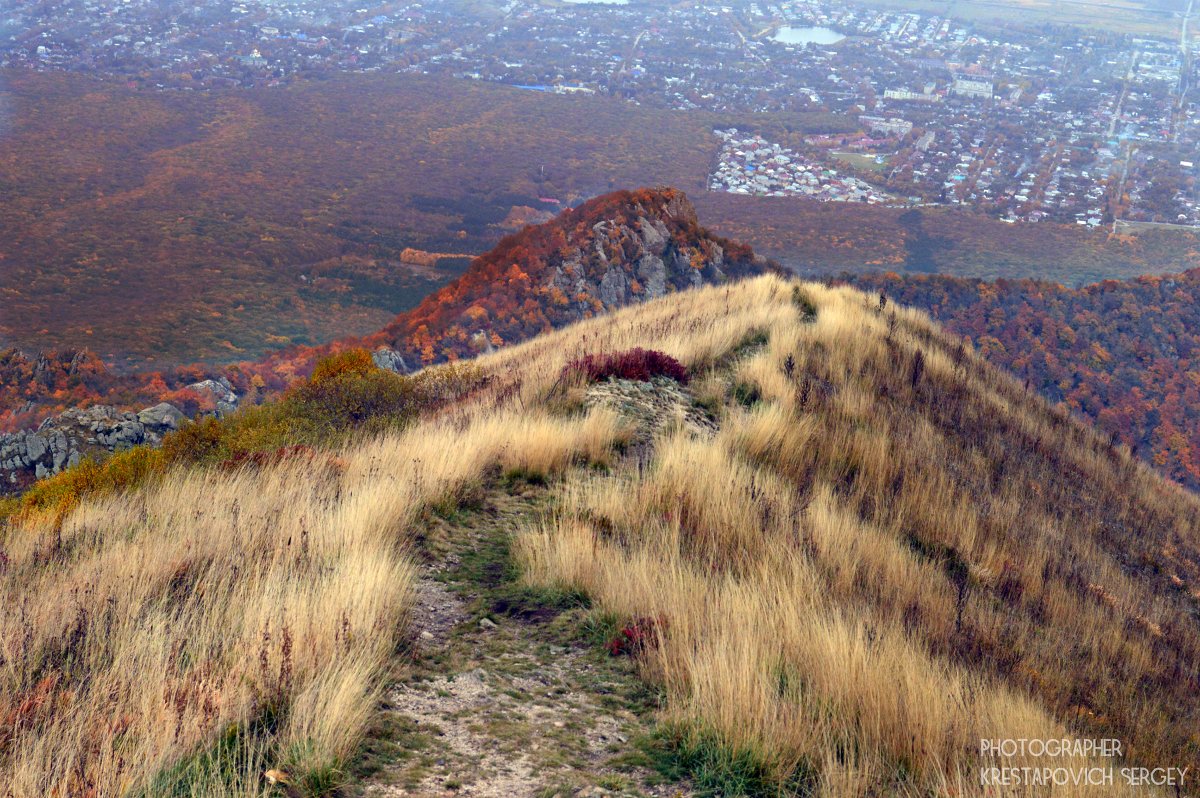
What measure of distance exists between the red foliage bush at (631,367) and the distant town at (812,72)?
54.4m

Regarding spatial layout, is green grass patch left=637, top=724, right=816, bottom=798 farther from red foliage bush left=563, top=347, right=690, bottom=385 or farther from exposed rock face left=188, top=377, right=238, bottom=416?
exposed rock face left=188, top=377, right=238, bottom=416

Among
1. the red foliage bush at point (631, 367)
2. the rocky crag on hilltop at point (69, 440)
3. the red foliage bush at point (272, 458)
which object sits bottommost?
the rocky crag on hilltop at point (69, 440)

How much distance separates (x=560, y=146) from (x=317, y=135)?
1897 centimetres

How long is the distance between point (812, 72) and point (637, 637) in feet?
314

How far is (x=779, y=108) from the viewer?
79.2 metres

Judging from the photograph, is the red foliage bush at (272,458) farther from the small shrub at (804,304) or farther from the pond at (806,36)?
the pond at (806,36)

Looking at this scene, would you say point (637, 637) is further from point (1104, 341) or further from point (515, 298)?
point (1104, 341)

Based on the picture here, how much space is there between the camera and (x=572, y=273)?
29.7 metres

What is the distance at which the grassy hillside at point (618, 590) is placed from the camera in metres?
2.93

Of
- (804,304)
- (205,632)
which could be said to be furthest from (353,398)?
(804,304)

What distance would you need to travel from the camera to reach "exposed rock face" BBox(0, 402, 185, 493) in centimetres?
1513

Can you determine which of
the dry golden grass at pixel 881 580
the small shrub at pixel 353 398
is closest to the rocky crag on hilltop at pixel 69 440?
the small shrub at pixel 353 398

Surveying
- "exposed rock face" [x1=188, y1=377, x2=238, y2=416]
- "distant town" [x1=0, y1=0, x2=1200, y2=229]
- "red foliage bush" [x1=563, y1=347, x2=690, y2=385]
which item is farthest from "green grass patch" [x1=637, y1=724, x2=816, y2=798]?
"distant town" [x1=0, y1=0, x2=1200, y2=229]

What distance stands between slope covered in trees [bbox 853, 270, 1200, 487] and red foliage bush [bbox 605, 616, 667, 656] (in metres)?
21.3
